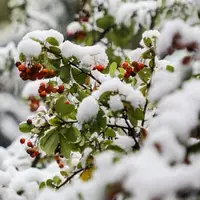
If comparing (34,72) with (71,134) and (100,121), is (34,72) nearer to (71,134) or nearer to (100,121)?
(71,134)

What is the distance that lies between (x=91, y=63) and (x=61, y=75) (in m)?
0.12

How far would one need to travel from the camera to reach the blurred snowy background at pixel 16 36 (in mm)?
3875

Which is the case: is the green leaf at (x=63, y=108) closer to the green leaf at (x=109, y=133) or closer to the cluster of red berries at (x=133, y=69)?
the green leaf at (x=109, y=133)

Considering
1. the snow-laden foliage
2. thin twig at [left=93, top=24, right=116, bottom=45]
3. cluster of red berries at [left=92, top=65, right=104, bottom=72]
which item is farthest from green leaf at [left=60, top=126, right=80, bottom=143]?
thin twig at [left=93, top=24, right=116, bottom=45]

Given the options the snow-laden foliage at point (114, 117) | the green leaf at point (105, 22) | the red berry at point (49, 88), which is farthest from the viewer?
the green leaf at point (105, 22)

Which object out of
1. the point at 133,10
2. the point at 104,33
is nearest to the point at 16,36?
the point at 104,33

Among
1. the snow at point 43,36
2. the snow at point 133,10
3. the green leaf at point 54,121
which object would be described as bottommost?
the green leaf at point 54,121

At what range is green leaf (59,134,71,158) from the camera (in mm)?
1534

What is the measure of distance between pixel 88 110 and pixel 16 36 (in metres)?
4.07

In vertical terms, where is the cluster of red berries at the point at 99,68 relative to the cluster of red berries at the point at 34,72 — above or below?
below

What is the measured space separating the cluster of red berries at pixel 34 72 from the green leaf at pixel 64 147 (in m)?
0.24

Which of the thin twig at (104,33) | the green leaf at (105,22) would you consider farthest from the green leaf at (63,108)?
the thin twig at (104,33)

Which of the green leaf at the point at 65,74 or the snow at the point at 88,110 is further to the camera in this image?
the green leaf at the point at 65,74

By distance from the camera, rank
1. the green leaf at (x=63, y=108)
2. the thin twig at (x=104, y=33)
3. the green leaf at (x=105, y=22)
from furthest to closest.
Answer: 1. the thin twig at (x=104, y=33)
2. the green leaf at (x=105, y=22)
3. the green leaf at (x=63, y=108)
